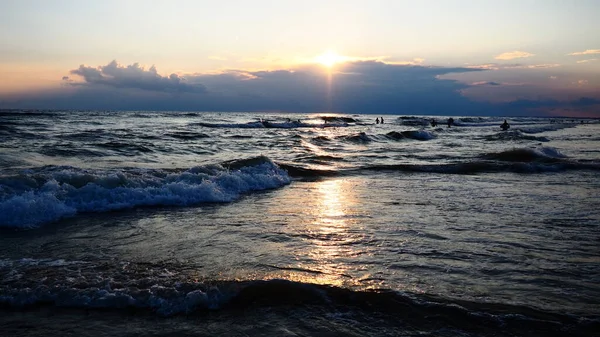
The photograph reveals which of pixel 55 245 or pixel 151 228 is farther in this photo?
pixel 151 228

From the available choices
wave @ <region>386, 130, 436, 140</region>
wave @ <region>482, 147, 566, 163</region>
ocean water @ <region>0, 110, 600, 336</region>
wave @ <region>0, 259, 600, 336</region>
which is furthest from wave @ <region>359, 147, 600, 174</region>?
wave @ <region>386, 130, 436, 140</region>

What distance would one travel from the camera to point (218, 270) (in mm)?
5219

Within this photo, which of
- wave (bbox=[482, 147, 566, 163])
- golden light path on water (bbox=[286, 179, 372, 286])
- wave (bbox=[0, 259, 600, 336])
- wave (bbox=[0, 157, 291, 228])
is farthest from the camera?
wave (bbox=[482, 147, 566, 163])

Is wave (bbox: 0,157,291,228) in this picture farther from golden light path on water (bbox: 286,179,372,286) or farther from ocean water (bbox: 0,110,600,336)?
golden light path on water (bbox: 286,179,372,286)

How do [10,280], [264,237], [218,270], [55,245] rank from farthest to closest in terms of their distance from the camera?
[264,237] → [55,245] → [218,270] → [10,280]

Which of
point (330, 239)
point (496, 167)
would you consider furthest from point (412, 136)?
point (330, 239)

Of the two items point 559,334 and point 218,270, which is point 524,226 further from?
point 218,270

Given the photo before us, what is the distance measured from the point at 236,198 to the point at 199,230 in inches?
149

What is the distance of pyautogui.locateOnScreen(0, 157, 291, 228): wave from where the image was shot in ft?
26.6

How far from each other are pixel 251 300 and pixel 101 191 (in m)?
6.73

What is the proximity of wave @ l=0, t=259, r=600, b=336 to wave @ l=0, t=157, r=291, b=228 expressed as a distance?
Answer: 346 centimetres

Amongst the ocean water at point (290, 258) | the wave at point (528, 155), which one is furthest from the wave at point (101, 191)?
the wave at point (528, 155)

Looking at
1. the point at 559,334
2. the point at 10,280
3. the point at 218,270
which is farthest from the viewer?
the point at 218,270

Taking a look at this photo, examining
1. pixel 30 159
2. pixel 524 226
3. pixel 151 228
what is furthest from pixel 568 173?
pixel 30 159
